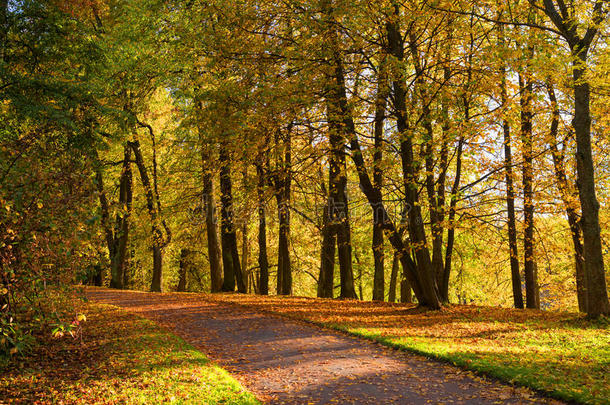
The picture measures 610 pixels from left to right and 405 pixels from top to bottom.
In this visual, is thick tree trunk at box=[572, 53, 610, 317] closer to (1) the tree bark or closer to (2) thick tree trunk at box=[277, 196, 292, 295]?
(1) the tree bark

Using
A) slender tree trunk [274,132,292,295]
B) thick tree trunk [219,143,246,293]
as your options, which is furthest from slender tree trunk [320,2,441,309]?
thick tree trunk [219,143,246,293]

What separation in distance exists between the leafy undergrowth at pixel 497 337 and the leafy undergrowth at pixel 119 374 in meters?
3.96

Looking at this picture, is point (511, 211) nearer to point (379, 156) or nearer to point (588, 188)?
point (588, 188)

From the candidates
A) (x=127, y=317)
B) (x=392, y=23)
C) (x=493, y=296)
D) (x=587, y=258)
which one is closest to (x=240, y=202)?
(x=127, y=317)

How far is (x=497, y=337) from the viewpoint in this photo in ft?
32.2

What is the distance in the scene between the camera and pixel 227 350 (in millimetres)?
9000

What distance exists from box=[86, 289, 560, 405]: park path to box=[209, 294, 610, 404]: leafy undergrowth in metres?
0.42

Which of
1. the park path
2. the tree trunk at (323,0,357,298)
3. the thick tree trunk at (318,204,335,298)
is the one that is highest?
the tree trunk at (323,0,357,298)

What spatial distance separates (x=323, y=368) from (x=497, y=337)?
4.54 meters

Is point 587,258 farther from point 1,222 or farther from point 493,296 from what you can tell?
point 493,296

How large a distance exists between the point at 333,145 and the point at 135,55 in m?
8.64

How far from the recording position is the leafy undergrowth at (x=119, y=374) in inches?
239

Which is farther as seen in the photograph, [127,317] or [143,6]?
[143,6]

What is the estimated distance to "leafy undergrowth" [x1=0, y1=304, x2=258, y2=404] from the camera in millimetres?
6078
